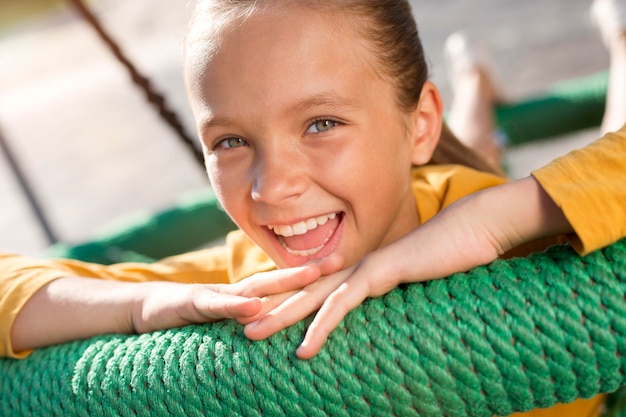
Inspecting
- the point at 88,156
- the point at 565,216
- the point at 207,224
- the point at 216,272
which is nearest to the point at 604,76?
the point at 207,224

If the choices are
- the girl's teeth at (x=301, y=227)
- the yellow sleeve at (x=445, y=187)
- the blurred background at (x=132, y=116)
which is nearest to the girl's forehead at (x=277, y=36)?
the girl's teeth at (x=301, y=227)

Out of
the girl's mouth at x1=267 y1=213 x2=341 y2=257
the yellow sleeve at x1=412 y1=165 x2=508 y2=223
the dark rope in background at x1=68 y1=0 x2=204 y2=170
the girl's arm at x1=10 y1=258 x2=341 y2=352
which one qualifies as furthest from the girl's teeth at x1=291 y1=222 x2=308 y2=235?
the dark rope in background at x1=68 y1=0 x2=204 y2=170

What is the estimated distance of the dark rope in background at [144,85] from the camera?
114 centimetres

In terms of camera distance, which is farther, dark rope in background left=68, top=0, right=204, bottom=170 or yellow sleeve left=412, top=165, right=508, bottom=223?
dark rope in background left=68, top=0, right=204, bottom=170

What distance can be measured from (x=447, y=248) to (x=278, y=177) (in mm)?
184

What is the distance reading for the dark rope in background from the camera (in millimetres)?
1141

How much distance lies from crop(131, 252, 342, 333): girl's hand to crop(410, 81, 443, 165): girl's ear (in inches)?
11.0

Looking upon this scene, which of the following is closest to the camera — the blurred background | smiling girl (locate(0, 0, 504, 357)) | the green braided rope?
the green braided rope

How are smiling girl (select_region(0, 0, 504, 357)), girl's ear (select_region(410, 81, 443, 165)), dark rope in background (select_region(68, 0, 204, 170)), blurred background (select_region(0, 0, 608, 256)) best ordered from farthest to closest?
blurred background (select_region(0, 0, 608, 256)) < dark rope in background (select_region(68, 0, 204, 170)) < girl's ear (select_region(410, 81, 443, 165)) < smiling girl (select_region(0, 0, 504, 357))

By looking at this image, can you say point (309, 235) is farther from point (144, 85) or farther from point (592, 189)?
point (144, 85)

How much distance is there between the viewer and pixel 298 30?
26.6 inches

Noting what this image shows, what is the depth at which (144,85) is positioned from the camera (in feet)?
3.74

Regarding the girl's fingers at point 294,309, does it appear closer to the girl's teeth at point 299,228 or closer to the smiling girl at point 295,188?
the smiling girl at point 295,188

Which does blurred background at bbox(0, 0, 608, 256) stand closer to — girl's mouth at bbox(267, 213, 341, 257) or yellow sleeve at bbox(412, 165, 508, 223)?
yellow sleeve at bbox(412, 165, 508, 223)
